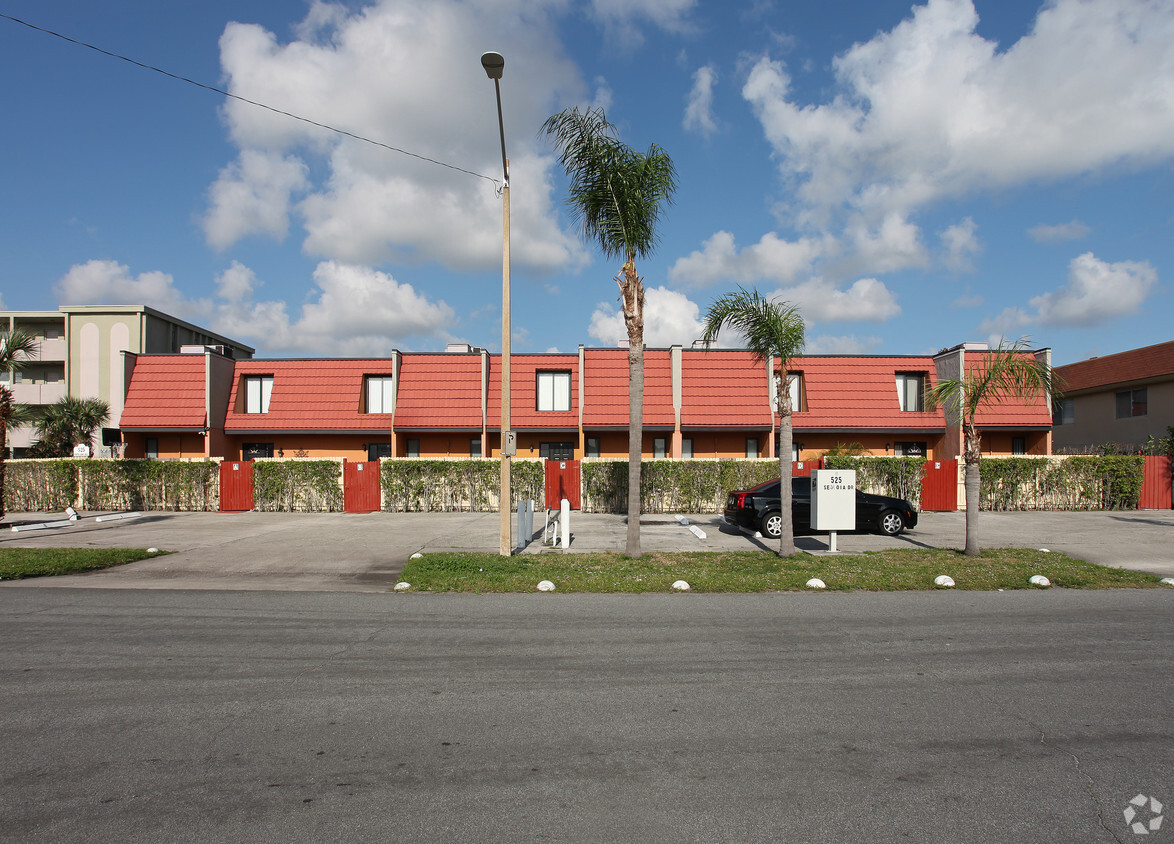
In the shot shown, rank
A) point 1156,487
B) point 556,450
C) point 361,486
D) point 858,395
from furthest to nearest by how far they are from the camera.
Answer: point 556,450 → point 858,395 → point 361,486 → point 1156,487

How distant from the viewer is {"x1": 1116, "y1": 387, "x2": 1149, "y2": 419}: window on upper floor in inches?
1146

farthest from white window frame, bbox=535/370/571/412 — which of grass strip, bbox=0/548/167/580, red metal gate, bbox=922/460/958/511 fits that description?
grass strip, bbox=0/548/167/580

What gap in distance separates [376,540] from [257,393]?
1820 centimetres

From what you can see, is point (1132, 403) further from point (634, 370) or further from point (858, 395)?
point (634, 370)

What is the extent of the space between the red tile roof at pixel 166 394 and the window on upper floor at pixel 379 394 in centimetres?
692

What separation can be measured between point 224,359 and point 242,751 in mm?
29588

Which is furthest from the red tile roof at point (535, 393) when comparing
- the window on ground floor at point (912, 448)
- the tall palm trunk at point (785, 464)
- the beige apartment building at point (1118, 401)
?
the beige apartment building at point (1118, 401)

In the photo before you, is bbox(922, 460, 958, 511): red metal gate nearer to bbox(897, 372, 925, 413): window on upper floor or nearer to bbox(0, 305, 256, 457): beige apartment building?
bbox(897, 372, 925, 413): window on upper floor

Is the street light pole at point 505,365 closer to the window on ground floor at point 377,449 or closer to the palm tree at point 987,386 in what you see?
the palm tree at point 987,386

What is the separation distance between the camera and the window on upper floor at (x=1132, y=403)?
29.1 m

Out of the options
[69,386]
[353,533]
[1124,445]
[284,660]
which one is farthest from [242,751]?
[69,386]

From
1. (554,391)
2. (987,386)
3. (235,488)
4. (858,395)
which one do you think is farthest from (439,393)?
(987,386)

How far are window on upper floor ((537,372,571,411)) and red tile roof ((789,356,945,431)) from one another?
9973 mm

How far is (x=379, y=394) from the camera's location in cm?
2997
